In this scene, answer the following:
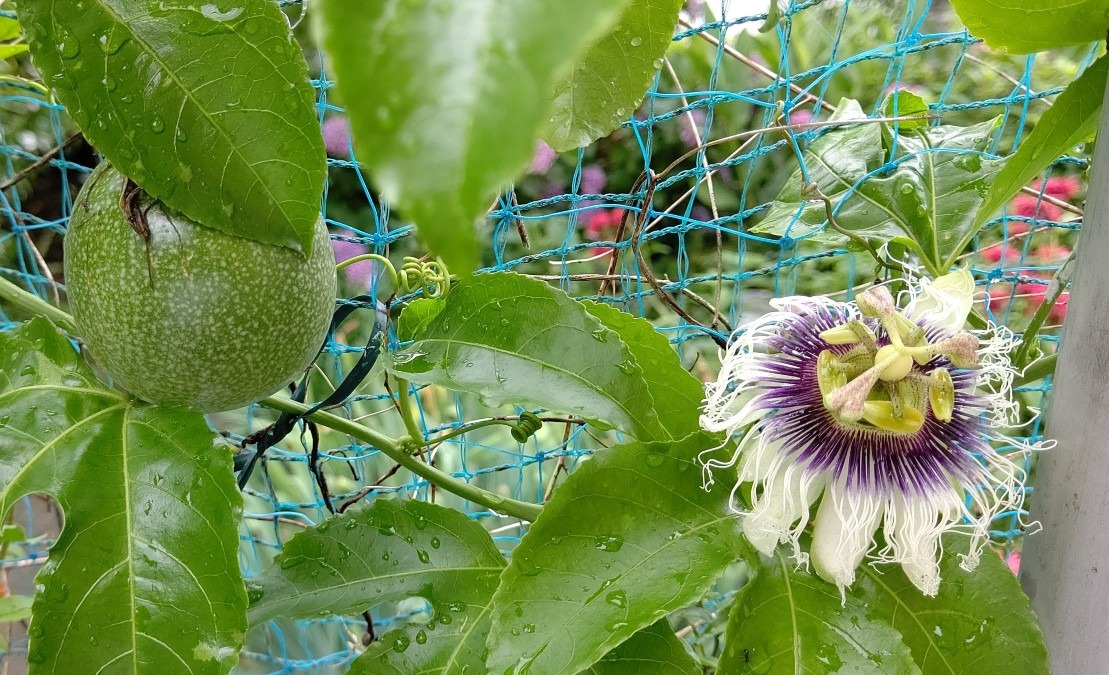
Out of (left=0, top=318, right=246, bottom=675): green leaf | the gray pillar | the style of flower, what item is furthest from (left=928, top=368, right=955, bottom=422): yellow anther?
(left=0, top=318, right=246, bottom=675): green leaf

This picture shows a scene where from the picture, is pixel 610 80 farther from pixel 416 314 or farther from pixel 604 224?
pixel 604 224

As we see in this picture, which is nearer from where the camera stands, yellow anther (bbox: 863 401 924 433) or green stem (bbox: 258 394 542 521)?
yellow anther (bbox: 863 401 924 433)

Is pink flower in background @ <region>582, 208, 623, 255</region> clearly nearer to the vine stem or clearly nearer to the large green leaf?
the large green leaf

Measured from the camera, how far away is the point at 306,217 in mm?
514

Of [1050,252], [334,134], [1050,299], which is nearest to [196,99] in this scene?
[1050,299]

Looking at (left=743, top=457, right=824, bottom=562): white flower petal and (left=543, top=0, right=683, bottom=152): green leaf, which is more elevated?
(left=543, top=0, right=683, bottom=152): green leaf

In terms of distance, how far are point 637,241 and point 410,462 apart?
328 millimetres

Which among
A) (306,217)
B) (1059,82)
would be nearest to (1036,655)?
(306,217)

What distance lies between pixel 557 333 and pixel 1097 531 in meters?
0.45

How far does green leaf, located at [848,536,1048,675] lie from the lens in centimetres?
64

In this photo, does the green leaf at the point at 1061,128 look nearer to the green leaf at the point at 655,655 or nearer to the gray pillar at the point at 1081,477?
the gray pillar at the point at 1081,477

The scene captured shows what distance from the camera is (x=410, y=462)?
0.77 metres

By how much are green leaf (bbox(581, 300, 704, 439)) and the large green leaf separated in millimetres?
232

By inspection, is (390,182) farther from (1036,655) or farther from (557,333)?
(1036,655)
